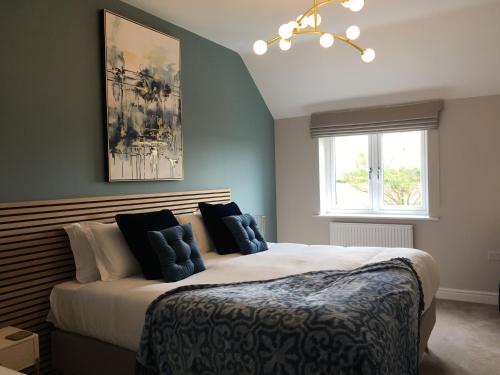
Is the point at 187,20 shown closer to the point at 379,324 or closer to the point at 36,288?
the point at 36,288

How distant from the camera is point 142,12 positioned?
329cm

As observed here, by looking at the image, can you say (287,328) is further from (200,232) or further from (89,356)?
(200,232)

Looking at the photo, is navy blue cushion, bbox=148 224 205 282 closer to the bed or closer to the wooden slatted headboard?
the bed

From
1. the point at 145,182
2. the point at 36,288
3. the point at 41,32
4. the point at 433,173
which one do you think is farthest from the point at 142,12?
the point at 433,173

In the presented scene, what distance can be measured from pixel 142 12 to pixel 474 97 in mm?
3169

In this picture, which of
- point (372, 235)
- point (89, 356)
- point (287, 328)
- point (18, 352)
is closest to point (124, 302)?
point (89, 356)

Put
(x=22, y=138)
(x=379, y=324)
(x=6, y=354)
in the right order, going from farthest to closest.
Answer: (x=22, y=138) < (x=6, y=354) < (x=379, y=324)

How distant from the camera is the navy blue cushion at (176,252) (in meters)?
2.45

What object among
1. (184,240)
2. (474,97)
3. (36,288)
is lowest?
(36,288)

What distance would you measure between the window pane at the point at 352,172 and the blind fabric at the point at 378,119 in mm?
251

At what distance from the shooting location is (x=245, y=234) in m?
3.27

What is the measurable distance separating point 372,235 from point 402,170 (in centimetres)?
79

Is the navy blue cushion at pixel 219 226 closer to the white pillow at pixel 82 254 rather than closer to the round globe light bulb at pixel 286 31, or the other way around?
the white pillow at pixel 82 254

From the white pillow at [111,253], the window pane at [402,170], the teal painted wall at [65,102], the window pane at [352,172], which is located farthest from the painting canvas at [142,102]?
the window pane at [402,170]
